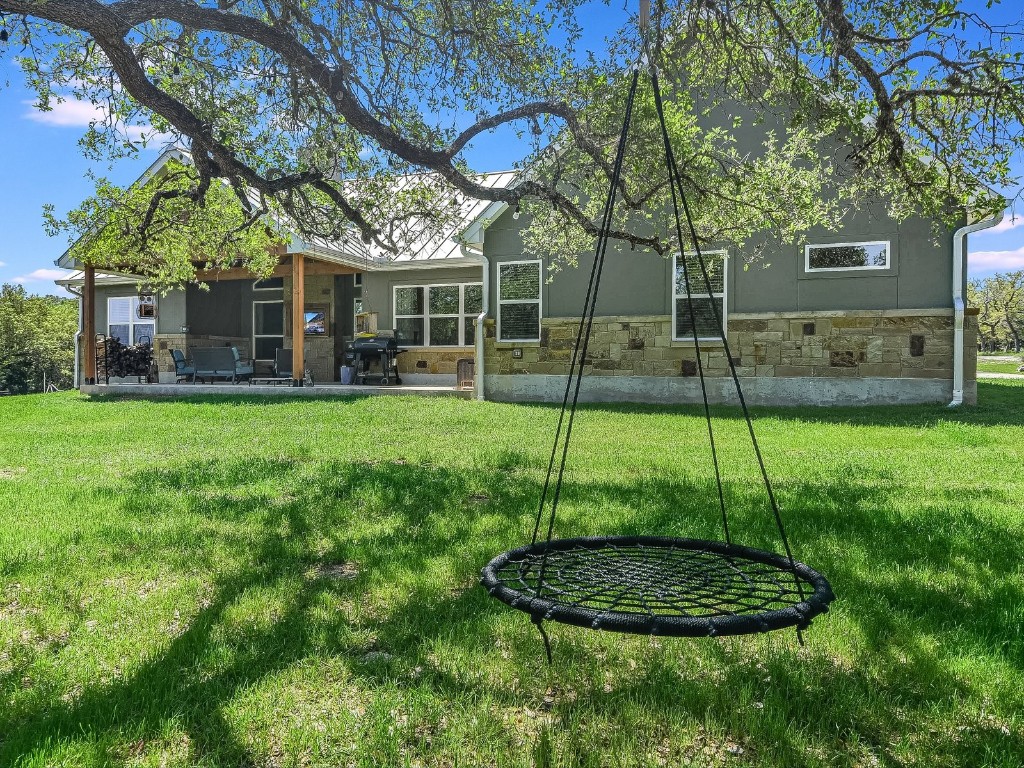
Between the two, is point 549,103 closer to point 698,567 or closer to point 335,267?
point 698,567

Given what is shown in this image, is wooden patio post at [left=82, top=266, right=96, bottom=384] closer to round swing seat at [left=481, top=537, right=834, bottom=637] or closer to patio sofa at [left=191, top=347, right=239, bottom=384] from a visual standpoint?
patio sofa at [left=191, top=347, right=239, bottom=384]

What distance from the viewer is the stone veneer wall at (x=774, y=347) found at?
11633 millimetres

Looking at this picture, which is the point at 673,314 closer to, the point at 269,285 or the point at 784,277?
the point at 784,277

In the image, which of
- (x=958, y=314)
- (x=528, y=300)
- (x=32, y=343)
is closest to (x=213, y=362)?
(x=528, y=300)

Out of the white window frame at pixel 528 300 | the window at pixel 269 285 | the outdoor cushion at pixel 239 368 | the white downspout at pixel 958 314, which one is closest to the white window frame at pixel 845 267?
the white downspout at pixel 958 314

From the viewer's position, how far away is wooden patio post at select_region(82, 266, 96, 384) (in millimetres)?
15867

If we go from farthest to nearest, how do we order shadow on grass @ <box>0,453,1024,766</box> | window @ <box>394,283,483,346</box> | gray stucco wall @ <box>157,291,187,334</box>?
1. gray stucco wall @ <box>157,291,187,334</box>
2. window @ <box>394,283,483,346</box>
3. shadow on grass @ <box>0,453,1024,766</box>

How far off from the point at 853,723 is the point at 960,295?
37.4 feet

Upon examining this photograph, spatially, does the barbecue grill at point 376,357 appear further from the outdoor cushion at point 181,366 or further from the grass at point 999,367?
the grass at point 999,367

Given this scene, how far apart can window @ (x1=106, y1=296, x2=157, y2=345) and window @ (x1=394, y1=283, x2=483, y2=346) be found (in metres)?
7.90

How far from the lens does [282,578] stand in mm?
3639

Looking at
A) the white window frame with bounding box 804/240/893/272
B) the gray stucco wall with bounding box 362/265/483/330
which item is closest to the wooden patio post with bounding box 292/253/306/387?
the gray stucco wall with bounding box 362/265/483/330

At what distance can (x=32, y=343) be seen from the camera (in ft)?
121

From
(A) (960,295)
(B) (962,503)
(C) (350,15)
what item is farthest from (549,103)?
(A) (960,295)
